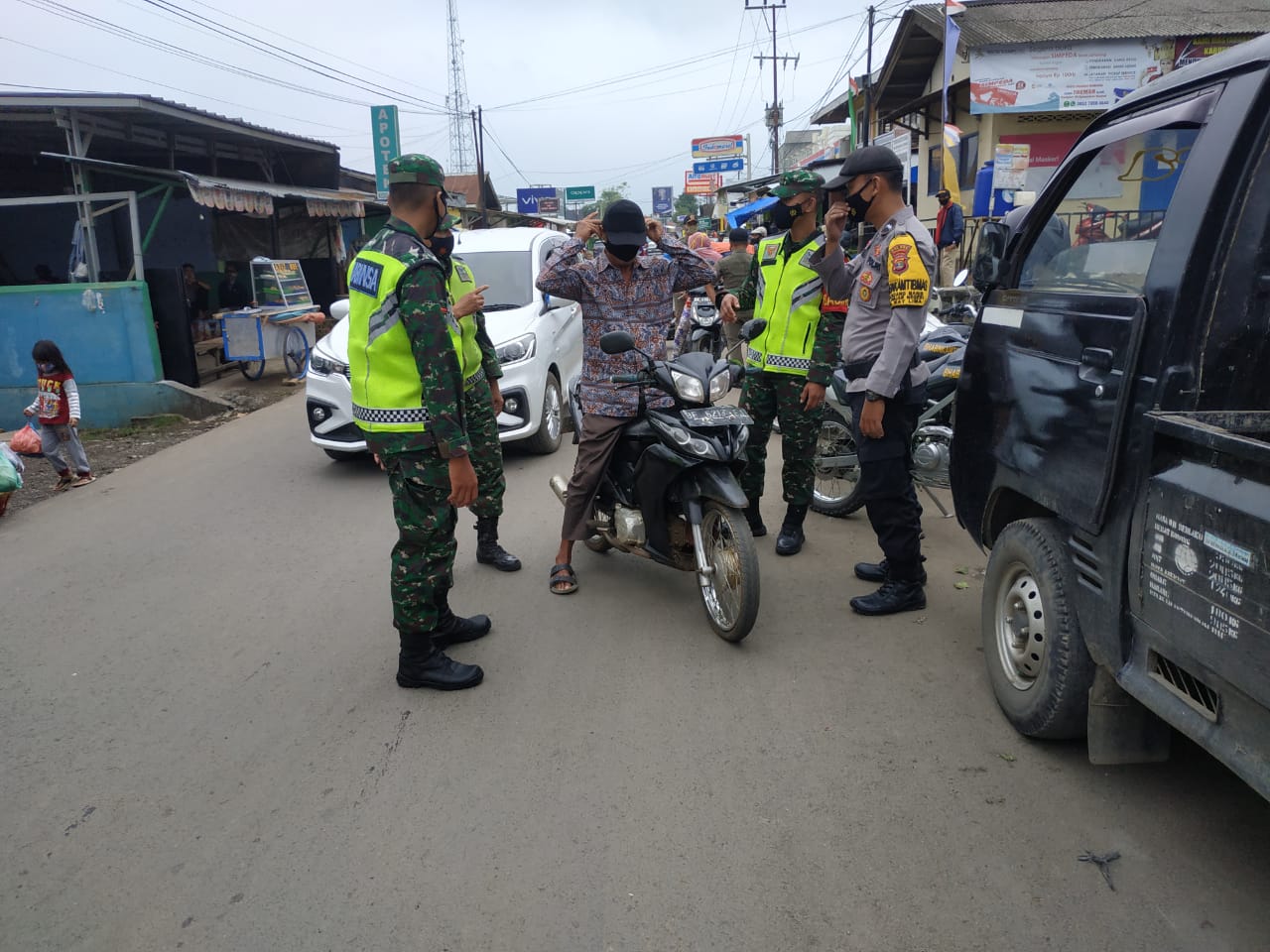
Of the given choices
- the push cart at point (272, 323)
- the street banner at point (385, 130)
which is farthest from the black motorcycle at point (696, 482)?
the street banner at point (385, 130)

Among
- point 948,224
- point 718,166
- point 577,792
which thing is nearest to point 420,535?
point 577,792

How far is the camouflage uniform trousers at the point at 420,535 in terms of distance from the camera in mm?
3393

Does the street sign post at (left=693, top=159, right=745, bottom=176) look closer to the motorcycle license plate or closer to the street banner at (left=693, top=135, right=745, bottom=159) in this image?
the street banner at (left=693, top=135, right=745, bottom=159)

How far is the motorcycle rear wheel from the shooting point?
19.1ft

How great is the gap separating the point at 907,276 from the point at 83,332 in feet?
34.1

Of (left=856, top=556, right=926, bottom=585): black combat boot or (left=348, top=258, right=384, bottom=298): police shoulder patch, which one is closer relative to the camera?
(left=348, top=258, right=384, bottom=298): police shoulder patch

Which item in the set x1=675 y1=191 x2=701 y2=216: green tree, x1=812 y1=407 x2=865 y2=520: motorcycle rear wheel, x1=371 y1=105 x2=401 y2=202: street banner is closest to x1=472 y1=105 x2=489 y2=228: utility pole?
x1=371 y1=105 x2=401 y2=202: street banner

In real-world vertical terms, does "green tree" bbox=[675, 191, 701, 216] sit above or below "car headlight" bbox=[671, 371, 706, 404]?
above

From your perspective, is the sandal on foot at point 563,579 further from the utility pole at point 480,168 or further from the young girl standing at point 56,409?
the utility pole at point 480,168

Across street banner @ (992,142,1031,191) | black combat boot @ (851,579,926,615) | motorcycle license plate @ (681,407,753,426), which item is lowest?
black combat boot @ (851,579,926,615)

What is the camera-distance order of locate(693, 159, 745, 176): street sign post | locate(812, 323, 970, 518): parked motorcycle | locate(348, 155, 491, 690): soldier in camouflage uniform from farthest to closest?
locate(693, 159, 745, 176): street sign post → locate(812, 323, 970, 518): parked motorcycle → locate(348, 155, 491, 690): soldier in camouflage uniform

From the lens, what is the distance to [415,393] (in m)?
3.31

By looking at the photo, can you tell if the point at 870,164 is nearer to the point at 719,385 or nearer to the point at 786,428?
the point at 719,385

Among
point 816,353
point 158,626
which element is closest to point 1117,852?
point 816,353
